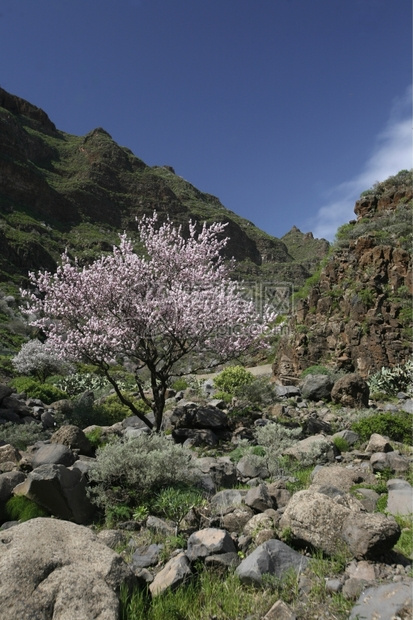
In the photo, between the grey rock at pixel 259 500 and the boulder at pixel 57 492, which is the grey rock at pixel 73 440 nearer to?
the boulder at pixel 57 492

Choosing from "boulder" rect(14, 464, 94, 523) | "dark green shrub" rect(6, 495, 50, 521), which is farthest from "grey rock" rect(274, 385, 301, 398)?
"dark green shrub" rect(6, 495, 50, 521)

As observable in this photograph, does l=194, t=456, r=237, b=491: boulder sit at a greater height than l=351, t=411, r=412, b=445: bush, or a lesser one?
lesser

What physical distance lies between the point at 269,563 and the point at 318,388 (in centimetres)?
1262

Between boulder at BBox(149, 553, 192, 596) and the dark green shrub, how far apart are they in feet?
7.52

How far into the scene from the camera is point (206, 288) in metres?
12.3

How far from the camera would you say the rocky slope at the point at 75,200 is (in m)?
80.7

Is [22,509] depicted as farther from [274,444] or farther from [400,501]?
[274,444]

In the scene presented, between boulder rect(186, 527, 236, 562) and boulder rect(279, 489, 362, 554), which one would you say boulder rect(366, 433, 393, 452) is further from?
boulder rect(186, 527, 236, 562)

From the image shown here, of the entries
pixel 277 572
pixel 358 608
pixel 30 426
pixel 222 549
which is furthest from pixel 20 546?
pixel 30 426

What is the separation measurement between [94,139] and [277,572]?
165 m

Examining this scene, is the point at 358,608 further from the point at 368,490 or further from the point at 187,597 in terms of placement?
the point at 368,490

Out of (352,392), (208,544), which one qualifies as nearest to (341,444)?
(352,392)

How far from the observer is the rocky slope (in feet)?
265

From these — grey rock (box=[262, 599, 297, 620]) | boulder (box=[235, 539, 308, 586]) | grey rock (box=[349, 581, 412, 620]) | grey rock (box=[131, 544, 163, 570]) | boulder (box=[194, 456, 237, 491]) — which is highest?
grey rock (box=[349, 581, 412, 620])
